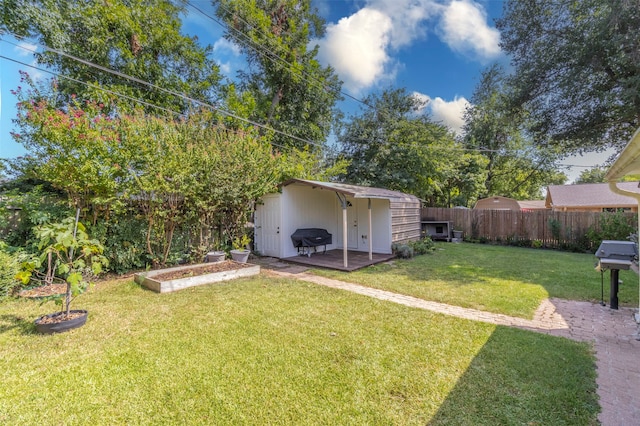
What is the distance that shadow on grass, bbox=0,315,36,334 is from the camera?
149 inches

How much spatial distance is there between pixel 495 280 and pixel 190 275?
698 centimetres

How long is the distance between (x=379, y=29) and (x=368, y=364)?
1209 cm

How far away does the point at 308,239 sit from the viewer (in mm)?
9234

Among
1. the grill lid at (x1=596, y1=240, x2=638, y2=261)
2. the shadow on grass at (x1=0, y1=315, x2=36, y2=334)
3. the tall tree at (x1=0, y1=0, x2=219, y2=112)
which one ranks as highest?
the tall tree at (x1=0, y1=0, x2=219, y2=112)

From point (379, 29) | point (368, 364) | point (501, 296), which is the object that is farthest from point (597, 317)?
point (379, 29)

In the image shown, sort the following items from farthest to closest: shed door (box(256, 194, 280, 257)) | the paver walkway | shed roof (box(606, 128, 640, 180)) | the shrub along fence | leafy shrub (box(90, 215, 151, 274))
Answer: the shrub along fence < shed door (box(256, 194, 280, 257)) < leafy shrub (box(90, 215, 151, 274)) < shed roof (box(606, 128, 640, 180)) < the paver walkway

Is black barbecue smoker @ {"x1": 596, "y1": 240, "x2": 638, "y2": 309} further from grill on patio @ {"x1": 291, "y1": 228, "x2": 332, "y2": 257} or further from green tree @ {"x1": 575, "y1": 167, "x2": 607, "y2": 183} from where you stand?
green tree @ {"x1": 575, "y1": 167, "x2": 607, "y2": 183}

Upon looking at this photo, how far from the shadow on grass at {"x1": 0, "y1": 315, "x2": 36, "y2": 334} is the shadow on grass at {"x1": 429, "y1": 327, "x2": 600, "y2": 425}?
511 cm

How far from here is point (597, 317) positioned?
14.2 ft

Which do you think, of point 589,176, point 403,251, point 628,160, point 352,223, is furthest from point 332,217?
point 589,176

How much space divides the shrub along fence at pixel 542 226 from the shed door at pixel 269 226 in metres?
9.45

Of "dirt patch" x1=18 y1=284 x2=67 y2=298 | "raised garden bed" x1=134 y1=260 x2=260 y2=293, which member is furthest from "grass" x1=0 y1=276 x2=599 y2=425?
"raised garden bed" x1=134 y1=260 x2=260 y2=293

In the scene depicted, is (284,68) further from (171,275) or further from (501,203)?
(501,203)

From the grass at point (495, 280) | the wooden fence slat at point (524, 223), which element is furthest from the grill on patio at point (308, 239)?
the wooden fence slat at point (524, 223)
